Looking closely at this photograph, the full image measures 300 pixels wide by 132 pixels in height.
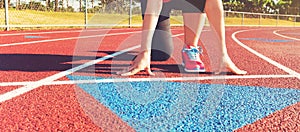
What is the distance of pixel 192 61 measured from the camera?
3.59 metres

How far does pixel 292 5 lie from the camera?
6700cm

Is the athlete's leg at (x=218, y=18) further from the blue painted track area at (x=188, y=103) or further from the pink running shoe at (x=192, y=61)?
the blue painted track area at (x=188, y=103)

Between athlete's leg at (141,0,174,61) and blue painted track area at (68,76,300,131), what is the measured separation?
139cm

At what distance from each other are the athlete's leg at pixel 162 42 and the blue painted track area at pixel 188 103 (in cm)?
139

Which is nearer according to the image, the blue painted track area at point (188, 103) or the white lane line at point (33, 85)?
the blue painted track area at point (188, 103)

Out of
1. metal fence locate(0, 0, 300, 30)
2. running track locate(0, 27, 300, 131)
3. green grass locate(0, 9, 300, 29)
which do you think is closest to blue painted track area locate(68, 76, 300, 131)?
running track locate(0, 27, 300, 131)

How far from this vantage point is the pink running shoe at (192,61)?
3562mm

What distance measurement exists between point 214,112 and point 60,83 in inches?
53.3

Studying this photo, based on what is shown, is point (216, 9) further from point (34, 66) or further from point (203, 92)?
point (34, 66)

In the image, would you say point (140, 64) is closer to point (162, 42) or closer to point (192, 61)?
point (192, 61)

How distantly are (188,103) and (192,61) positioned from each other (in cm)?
129

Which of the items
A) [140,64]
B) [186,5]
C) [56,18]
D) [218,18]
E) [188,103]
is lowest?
[188,103]

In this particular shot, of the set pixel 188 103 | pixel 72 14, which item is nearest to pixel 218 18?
pixel 188 103

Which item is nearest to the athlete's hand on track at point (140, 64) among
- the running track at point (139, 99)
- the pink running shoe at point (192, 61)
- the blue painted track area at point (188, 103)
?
the running track at point (139, 99)
